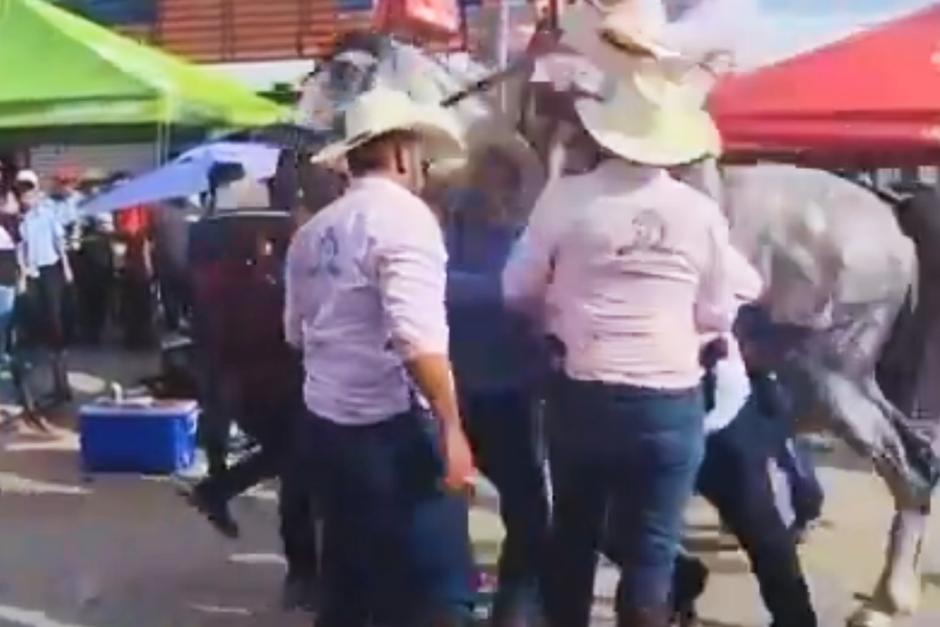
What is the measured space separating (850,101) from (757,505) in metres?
2.56

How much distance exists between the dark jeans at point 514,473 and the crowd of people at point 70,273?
6.99 m

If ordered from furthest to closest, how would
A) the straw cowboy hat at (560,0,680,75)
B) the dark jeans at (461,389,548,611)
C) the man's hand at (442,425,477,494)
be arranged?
the dark jeans at (461,389,548,611) → the straw cowboy hat at (560,0,680,75) → the man's hand at (442,425,477,494)

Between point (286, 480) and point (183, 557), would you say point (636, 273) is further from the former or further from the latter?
point (183, 557)

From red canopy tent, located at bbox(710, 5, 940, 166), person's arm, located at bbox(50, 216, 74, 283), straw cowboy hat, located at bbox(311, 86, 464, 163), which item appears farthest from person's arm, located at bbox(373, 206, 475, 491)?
person's arm, located at bbox(50, 216, 74, 283)

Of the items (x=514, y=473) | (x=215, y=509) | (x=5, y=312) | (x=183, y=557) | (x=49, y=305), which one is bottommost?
(x=49, y=305)

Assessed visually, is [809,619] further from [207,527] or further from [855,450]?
[207,527]

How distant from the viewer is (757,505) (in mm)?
5762

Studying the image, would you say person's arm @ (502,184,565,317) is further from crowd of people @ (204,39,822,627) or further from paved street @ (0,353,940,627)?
paved street @ (0,353,940,627)

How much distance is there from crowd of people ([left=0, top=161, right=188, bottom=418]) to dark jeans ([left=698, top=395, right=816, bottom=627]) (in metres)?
7.67

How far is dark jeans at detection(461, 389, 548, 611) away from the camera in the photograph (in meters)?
6.03

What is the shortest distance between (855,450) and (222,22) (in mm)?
13958

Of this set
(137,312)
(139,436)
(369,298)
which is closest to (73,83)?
(139,436)

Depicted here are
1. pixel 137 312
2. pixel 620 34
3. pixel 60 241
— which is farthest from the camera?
pixel 137 312

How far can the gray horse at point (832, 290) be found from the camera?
691 cm
